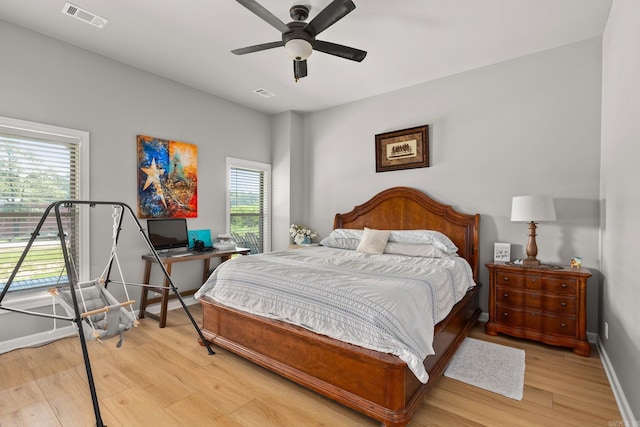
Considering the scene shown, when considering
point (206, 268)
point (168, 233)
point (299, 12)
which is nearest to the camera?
point (299, 12)

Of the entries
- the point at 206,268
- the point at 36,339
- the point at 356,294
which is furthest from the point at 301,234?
the point at 36,339

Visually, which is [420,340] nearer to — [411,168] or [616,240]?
[616,240]

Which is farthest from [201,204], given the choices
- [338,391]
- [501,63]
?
[501,63]

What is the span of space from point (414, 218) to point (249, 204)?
101 inches

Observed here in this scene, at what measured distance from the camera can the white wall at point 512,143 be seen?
122 inches

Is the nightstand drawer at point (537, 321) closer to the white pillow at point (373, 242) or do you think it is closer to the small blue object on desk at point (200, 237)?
the white pillow at point (373, 242)

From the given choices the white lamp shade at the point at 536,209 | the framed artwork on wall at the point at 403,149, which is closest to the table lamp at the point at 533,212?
the white lamp shade at the point at 536,209

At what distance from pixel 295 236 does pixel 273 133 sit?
181cm

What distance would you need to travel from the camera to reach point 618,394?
2090 mm

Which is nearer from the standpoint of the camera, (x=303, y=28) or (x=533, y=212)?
(x=303, y=28)

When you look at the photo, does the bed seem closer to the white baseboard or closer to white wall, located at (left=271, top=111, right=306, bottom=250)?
the white baseboard

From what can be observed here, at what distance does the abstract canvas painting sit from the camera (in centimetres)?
374

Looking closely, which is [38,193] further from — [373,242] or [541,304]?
[541,304]

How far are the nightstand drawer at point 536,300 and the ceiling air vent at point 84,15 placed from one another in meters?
4.47
